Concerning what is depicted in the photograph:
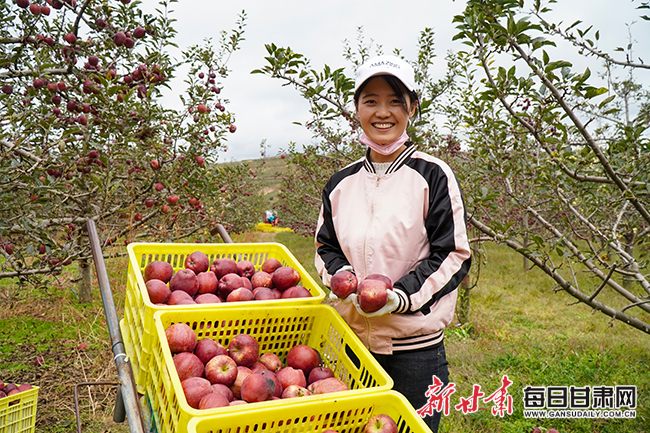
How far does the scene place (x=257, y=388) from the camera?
1347 millimetres

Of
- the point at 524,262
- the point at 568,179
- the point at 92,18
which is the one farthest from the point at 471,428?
the point at 524,262

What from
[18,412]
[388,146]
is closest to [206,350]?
[388,146]

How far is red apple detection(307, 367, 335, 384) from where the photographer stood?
61.1 inches

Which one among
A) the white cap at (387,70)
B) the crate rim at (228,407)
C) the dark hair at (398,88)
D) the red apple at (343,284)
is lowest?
the crate rim at (228,407)

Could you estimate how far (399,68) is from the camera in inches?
69.4

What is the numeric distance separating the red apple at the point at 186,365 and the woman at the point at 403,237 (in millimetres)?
611

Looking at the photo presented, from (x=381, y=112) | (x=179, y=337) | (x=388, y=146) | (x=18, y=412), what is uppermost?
(x=381, y=112)

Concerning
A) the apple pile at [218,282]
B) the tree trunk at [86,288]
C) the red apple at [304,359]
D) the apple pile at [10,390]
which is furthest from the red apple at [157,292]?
the tree trunk at [86,288]

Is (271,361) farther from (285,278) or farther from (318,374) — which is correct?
(285,278)

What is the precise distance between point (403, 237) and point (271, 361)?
739 millimetres

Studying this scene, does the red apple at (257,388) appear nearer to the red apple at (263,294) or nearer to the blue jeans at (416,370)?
the red apple at (263,294)

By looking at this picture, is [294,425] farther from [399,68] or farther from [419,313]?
[399,68]

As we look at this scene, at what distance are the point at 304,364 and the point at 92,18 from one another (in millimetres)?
3532

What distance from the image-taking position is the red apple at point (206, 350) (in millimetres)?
1526
